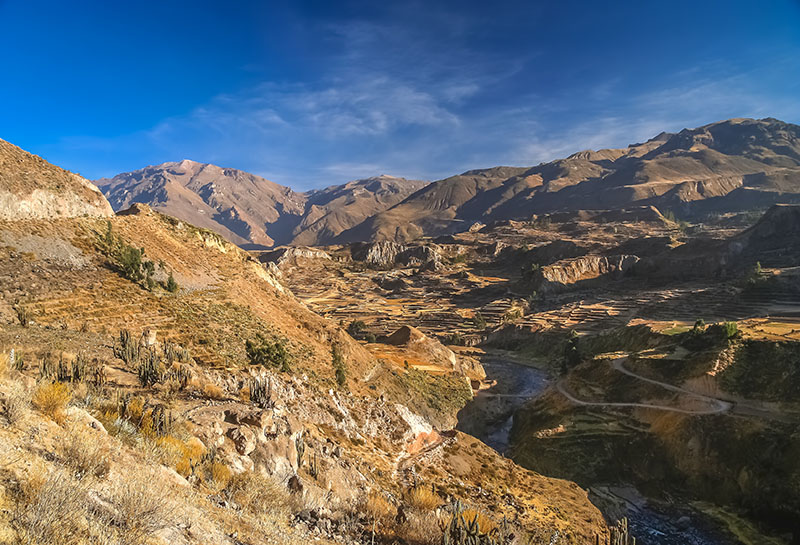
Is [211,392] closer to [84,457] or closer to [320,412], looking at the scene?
[320,412]

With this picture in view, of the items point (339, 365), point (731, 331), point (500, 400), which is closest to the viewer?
point (339, 365)

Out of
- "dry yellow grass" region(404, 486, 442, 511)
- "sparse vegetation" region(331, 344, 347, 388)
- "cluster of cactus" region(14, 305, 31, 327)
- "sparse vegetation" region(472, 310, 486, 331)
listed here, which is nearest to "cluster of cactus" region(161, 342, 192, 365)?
"cluster of cactus" region(14, 305, 31, 327)

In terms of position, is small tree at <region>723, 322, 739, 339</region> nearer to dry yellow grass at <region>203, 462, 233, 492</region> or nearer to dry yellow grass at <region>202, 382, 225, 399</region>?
dry yellow grass at <region>202, 382, 225, 399</region>

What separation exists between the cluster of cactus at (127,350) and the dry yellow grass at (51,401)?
805 cm

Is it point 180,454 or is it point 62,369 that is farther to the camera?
point 62,369

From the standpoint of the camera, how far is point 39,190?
25.7 metres

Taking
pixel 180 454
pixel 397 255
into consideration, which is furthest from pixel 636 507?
pixel 397 255

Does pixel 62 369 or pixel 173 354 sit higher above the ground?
pixel 62 369

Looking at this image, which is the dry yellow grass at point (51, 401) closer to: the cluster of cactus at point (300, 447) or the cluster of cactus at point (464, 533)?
the cluster of cactus at point (300, 447)

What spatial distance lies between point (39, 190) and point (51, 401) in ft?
80.9

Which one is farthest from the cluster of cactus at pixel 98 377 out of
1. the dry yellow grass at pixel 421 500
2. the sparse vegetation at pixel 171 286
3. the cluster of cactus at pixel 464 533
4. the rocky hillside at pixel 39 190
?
the rocky hillside at pixel 39 190

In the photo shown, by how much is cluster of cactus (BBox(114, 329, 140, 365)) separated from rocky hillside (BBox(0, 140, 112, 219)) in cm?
1376

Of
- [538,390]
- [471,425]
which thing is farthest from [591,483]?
[538,390]

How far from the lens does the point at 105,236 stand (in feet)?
90.5
